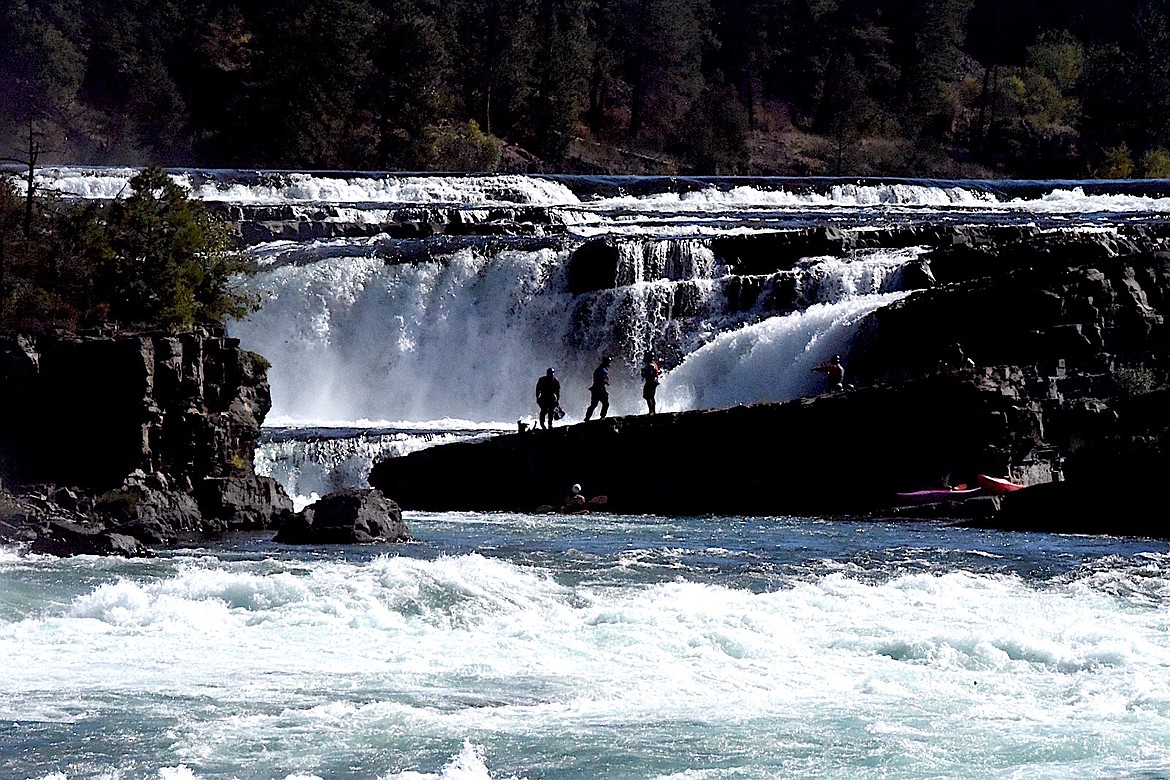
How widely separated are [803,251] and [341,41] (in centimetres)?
4223

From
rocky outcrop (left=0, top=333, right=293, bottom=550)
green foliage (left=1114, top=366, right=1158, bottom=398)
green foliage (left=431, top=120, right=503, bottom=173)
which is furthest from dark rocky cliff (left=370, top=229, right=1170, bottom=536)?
green foliage (left=431, top=120, right=503, bottom=173)

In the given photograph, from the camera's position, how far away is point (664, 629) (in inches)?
733

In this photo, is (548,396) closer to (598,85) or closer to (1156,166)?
(1156,166)

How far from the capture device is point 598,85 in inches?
3910

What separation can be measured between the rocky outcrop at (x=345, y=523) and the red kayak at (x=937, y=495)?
363 inches

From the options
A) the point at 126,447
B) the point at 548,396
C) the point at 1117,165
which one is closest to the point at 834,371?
the point at 548,396

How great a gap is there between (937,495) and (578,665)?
1456 cm

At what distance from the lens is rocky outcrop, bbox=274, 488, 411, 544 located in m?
24.8

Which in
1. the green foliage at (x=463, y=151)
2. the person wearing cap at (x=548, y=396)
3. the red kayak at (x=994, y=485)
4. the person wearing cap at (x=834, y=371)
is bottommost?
the red kayak at (x=994, y=485)

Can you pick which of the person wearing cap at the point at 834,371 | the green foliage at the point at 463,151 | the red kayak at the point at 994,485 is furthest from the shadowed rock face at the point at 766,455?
the green foliage at the point at 463,151

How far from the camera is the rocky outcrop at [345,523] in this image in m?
24.8

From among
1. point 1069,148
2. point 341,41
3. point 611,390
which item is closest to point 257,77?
point 341,41

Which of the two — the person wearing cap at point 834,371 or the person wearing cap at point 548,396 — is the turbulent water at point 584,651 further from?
the person wearing cap at point 834,371

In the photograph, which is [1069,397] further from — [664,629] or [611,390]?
[664,629]
